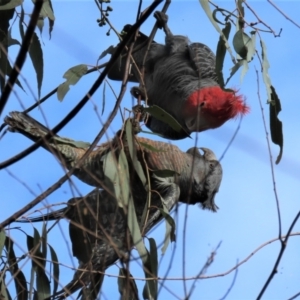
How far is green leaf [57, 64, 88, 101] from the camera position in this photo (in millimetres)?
2222

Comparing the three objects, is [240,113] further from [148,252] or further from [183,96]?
[148,252]

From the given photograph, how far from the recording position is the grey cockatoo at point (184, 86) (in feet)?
9.47

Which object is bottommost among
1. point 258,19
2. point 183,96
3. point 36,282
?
point 36,282

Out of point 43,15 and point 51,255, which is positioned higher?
point 43,15

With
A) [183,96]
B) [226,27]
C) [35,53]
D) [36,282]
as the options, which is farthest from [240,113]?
[36,282]

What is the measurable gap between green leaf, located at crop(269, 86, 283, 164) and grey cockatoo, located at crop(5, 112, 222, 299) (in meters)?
0.26

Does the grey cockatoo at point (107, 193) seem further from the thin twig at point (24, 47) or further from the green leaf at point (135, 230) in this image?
the thin twig at point (24, 47)

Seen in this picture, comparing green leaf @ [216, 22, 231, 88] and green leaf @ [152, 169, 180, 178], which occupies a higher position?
green leaf @ [216, 22, 231, 88]

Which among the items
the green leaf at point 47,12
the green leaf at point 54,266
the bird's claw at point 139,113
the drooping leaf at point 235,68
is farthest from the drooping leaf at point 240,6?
the green leaf at point 54,266

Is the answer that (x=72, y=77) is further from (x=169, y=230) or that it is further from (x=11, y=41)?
(x=169, y=230)

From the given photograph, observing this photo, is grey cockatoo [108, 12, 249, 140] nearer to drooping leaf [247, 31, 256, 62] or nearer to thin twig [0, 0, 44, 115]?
drooping leaf [247, 31, 256, 62]

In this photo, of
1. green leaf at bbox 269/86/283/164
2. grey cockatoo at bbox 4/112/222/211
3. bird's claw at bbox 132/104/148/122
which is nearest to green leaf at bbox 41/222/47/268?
grey cockatoo at bbox 4/112/222/211

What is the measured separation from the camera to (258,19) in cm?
229

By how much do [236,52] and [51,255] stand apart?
0.82 meters
